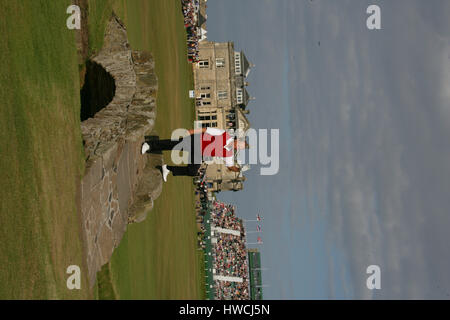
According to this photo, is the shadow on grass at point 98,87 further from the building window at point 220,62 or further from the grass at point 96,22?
the building window at point 220,62

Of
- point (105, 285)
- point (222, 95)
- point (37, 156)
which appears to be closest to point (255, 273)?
point (222, 95)

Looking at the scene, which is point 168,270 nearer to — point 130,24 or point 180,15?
point 130,24

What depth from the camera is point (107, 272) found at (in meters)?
16.2

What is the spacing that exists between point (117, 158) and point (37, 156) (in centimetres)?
497

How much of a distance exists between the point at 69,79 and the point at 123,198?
540cm

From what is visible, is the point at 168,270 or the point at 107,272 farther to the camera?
the point at 168,270

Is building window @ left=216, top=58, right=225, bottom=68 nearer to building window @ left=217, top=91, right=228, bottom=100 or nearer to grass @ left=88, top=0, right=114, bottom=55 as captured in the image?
building window @ left=217, top=91, right=228, bottom=100

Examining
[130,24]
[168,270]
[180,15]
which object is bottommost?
[168,270]

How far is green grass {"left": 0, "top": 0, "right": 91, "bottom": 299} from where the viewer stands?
366 inches

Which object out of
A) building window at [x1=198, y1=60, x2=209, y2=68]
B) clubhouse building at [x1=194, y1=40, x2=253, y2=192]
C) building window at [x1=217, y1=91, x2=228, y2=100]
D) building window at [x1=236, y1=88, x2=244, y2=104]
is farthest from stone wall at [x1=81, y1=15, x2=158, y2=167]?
building window at [x1=236, y1=88, x2=244, y2=104]

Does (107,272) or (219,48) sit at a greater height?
(219,48)

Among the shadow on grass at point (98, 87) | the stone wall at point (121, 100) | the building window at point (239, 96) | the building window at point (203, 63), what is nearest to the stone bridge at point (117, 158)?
the stone wall at point (121, 100)

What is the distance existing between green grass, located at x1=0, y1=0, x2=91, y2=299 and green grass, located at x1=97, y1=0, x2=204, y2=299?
6266 millimetres
